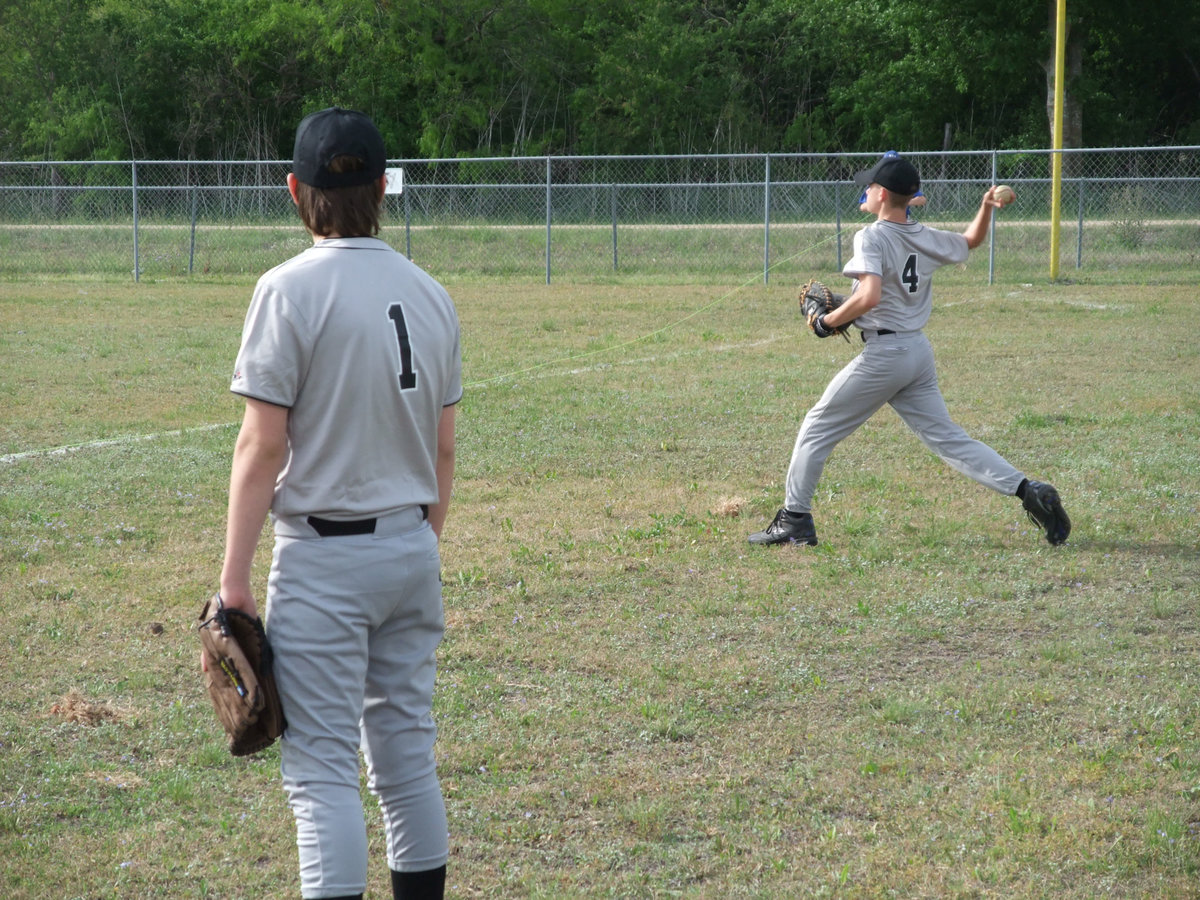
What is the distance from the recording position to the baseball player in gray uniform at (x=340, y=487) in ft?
8.16

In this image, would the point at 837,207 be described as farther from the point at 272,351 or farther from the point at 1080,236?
the point at 272,351

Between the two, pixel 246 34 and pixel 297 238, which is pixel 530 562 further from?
pixel 246 34

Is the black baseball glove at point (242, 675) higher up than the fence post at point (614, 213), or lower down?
lower down

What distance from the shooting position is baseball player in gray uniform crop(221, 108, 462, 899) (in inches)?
97.9

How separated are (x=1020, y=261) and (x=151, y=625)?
19426 millimetres

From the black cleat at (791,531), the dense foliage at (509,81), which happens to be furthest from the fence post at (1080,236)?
the dense foliage at (509,81)

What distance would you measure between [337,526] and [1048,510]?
15.5 feet

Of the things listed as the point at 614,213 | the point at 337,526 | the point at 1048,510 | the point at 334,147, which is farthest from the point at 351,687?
the point at 614,213

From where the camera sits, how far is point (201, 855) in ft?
11.3

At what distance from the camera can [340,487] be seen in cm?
255

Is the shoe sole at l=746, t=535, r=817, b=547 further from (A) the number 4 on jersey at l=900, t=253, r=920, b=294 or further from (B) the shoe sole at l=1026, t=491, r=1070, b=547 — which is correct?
(A) the number 4 on jersey at l=900, t=253, r=920, b=294

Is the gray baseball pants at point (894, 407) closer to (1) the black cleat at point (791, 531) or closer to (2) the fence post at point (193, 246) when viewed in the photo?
(1) the black cleat at point (791, 531)

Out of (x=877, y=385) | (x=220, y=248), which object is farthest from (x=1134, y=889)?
(x=220, y=248)

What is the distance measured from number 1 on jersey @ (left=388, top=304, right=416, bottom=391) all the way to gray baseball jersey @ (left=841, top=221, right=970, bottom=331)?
157 inches
